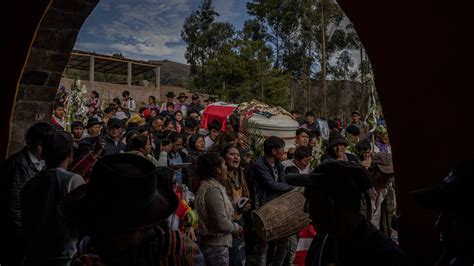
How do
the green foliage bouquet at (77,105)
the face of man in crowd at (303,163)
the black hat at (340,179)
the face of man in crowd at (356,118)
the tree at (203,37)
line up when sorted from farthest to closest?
the tree at (203,37) < the face of man in crowd at (356,118) < the green foliage bouquet at (77,105) < the face of man in crowd at (303,163) < the black hat at (340,179)

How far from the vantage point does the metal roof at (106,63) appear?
2096cm

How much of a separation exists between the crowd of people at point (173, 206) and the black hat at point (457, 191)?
0.02 meters

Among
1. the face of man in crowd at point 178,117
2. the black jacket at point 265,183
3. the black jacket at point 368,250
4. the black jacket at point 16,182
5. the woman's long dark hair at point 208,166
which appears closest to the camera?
the black jacket at point 368,250

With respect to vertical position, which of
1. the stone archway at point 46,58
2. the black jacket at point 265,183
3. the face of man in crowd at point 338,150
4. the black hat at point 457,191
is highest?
the stone archway at point 46,58

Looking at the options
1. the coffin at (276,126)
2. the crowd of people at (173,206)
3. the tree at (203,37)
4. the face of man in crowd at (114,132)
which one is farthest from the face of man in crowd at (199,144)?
the tree at (203,37)

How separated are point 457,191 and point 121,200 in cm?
114

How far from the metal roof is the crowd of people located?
16101 millimetres

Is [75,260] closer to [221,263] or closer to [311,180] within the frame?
[311,180]

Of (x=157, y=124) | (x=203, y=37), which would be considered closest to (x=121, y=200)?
(x=157, y=124)

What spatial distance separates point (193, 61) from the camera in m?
31.5

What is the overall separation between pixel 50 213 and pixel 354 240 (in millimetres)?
1845

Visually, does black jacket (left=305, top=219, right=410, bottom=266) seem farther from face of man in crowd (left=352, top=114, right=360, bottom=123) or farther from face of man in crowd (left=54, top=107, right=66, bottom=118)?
face of man in crowd (left=352, top=114, right=360, bottom=123)

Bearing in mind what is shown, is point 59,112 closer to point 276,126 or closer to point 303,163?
point 276,126

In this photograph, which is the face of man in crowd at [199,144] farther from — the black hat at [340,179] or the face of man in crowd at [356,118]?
the face of man in crowd at [356,118]
